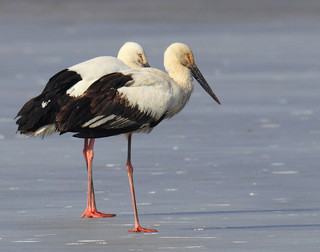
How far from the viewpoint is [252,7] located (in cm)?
4491

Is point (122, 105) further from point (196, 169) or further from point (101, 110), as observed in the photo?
point (196, 169)

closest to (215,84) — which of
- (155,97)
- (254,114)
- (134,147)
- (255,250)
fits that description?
(254,114)

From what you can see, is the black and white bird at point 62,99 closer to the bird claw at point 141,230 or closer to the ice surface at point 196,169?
the ice surface at point 196,169

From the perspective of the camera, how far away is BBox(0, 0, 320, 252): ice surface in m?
8.67

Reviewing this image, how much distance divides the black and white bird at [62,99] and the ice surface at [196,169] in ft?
1.40

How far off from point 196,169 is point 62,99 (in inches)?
94.4

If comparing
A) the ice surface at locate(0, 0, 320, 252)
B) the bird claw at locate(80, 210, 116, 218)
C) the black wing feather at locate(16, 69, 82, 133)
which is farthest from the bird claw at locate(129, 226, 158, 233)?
the black wing feather at locate(16, 69, 82, 133)

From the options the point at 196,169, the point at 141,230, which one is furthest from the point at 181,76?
the point at 196,169

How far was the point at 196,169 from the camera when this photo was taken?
468 inches

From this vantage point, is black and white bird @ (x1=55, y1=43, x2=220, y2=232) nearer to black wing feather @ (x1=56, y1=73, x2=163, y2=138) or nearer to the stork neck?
black wing feather @ (x1=56, y1=73, x2=163, y2=138)

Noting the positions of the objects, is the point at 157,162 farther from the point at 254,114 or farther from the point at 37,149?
the point at 254,114

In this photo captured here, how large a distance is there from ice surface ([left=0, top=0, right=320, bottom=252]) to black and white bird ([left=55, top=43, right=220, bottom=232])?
0.75 metres

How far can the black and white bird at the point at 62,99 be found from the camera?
965 cm

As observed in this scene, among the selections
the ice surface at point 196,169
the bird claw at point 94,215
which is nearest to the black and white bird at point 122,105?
the bird claw at point 94,215
